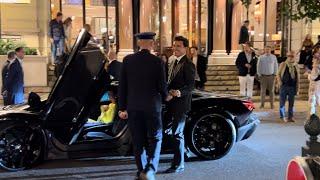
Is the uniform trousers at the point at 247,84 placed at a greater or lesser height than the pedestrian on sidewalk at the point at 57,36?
lesser

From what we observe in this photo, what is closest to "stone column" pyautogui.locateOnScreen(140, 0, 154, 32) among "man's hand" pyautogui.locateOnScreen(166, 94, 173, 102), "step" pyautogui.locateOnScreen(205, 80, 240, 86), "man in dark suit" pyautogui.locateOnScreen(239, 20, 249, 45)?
"man in dark suit" pyautogui.locateOnScreen(239, 20, 249, 45)

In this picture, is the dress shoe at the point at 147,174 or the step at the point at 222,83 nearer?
the dress shoe at the point at 147,174

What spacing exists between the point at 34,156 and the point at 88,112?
0.89 metres

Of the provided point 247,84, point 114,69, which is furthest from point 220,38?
point 114,69

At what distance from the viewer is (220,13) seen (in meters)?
20.0

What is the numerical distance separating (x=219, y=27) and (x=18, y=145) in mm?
14374

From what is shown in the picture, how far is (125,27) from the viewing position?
20234 millimetres

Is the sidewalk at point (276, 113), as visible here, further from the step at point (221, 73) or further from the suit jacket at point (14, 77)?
the suit jacket at point (14, 77)

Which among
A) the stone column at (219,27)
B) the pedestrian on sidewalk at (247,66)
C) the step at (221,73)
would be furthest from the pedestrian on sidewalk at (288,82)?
the stone column at (219,27)

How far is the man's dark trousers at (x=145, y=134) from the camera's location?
578cm

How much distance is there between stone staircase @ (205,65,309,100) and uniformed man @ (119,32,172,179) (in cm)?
1132

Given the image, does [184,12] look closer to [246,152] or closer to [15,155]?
[246,152]

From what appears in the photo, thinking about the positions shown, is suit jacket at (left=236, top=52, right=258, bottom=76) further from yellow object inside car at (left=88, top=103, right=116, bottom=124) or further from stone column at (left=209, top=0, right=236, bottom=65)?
yellow object inside car at (left=88, top=103, right=116, bottom=124)

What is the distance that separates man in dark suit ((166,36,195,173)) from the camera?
662 centimetres
